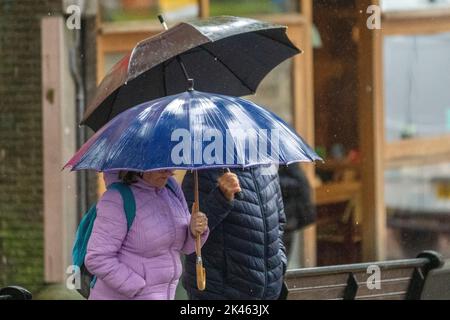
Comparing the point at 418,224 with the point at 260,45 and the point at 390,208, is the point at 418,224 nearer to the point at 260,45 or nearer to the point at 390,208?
the point at 390,208

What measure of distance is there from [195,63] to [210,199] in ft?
2.48

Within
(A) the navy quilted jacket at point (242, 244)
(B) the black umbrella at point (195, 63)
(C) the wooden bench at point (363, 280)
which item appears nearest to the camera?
(B) the black umbrella at point (195, 63)

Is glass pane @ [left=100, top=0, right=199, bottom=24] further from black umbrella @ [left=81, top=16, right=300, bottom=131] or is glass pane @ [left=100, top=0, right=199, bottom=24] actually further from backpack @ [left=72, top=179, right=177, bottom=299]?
backpack @ [left=72, top=179, right=177, bottom=299]

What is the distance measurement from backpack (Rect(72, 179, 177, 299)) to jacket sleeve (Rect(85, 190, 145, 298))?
0.03 meters

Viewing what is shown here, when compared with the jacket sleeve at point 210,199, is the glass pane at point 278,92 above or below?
above

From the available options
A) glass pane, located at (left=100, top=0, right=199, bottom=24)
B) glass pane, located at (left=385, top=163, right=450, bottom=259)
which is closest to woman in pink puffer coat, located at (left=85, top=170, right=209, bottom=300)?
glass pane, located at (left=100, top=0, right=199, bottom=24)

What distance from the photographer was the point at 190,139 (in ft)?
17.3

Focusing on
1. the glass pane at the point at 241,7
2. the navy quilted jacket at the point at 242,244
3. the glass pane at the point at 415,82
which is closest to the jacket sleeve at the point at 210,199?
the navy quilted jacket at the point at 242,244

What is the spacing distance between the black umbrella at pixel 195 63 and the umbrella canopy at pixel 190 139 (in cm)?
29

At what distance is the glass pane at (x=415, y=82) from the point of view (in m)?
9.73

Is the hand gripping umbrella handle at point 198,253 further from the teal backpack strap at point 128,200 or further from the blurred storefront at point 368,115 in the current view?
the blurred storefront at point 368,115

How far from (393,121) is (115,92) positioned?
164 inches

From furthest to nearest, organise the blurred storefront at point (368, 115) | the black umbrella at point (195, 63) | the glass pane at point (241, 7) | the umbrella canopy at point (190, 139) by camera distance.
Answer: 1. the blurred storefront at point (368, 115)
2. the glass pane at point (241, 7)
3. the black umbrella at point (195, 63)
4. the umbrella canopy at point (190, 139)

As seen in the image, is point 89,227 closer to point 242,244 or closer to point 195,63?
point 242,244
